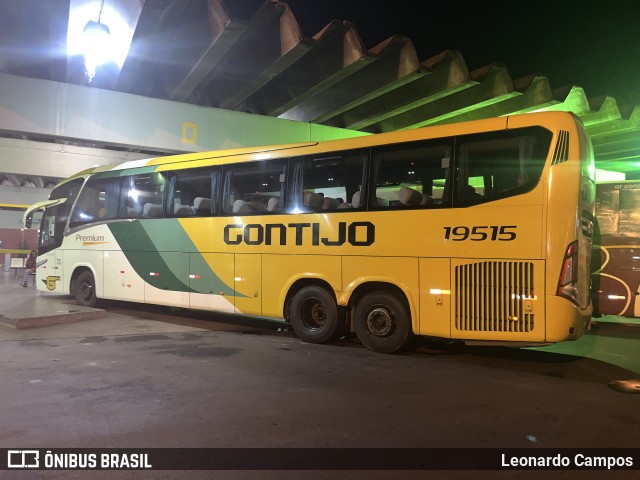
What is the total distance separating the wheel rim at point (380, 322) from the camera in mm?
7492

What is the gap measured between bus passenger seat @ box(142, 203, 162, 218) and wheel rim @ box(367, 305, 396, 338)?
544 centimetres

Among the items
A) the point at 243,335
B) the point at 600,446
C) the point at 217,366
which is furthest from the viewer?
the point at 243,335

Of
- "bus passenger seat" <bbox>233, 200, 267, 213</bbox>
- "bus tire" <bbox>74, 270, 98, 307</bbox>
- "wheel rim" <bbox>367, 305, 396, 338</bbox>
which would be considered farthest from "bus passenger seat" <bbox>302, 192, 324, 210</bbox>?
"bus tire" <bbox>74, 270, 98, 307</bbox>

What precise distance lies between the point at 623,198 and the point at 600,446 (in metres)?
6.90

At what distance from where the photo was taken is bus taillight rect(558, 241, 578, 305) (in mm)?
6049

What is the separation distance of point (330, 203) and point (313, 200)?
0.34 m

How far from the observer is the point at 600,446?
13.2 ft

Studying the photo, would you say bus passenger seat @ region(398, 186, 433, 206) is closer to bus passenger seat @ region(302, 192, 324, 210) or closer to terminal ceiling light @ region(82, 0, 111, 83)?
bus passenger seat @ region(302, 192, 324, 210)

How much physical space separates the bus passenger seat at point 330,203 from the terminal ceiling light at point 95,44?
5805 mm

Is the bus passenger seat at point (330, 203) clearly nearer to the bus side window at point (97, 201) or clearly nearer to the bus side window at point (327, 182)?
the bus side window at point (327, 182)

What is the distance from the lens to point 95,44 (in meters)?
10.5

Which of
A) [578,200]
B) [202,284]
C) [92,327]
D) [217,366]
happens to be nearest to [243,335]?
[202,284]

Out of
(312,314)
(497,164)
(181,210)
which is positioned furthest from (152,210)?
(497,164)

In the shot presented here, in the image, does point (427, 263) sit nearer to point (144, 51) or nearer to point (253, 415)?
point (253, 415)
